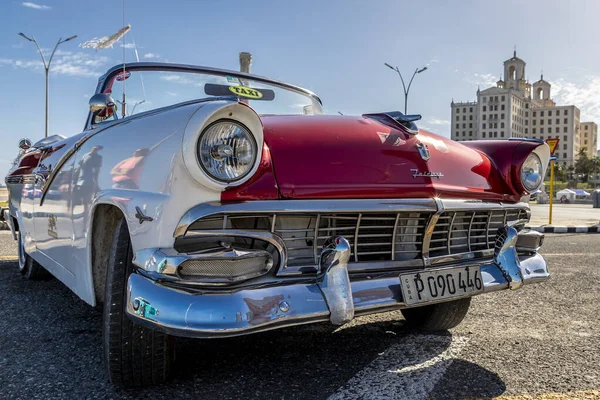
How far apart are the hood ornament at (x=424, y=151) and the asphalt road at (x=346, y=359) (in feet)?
3.09

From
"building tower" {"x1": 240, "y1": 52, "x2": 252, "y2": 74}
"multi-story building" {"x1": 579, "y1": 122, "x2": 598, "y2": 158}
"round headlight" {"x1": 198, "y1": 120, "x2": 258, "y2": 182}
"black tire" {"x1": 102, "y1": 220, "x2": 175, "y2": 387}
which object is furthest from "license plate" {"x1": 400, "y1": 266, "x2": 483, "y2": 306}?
"multi-story building" {"x1": 579, "y1": 122, "x2": 598, "y2": 158}

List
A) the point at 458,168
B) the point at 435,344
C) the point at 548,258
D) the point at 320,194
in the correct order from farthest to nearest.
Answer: the point at 548,258, the point at 435,344, the point at 458,168, the point at 320,194

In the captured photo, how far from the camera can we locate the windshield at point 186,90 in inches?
118

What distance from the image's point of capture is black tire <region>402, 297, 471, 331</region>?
290 cm

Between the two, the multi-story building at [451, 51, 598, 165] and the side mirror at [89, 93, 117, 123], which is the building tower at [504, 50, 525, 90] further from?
the side mirror at [89, 93, 117, 123]

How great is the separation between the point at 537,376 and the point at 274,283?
A: 4.17 feet

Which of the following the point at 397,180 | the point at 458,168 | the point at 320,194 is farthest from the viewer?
the point at 458,168

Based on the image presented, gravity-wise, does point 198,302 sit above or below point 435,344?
above

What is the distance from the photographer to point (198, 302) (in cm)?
175

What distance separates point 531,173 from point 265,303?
176 cm

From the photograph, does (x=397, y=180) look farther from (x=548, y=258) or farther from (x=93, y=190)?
(x=548, y=258)

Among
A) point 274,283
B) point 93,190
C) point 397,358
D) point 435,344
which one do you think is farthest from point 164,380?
point 435,344

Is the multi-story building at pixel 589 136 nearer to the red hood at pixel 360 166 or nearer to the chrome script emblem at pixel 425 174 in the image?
the red hood at pixel 360 166

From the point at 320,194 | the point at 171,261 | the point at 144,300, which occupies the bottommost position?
the point at 144,300
